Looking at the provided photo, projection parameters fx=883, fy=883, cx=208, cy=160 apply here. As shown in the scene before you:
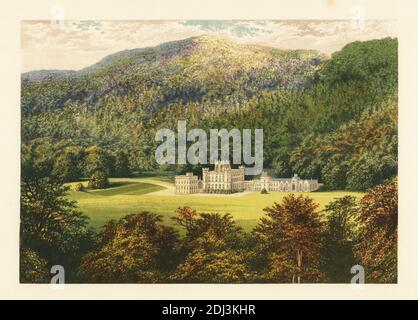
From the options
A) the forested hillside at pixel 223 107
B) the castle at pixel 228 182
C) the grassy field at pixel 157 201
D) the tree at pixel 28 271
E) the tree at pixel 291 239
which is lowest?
the tree at pixel 28 271

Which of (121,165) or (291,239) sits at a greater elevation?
(121,165)

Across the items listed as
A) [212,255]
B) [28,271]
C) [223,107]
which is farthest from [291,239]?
[28,271]

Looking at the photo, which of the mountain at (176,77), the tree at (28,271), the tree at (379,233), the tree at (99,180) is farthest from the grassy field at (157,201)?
the mountain at (176,77)

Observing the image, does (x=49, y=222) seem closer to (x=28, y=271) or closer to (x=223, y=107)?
(x=28, y=271)

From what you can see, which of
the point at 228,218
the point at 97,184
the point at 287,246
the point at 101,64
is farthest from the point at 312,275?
the point at 101,64

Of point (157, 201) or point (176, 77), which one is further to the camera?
point (176, 77)

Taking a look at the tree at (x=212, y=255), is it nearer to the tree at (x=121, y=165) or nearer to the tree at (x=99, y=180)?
the tree at (x=121, y=165)
